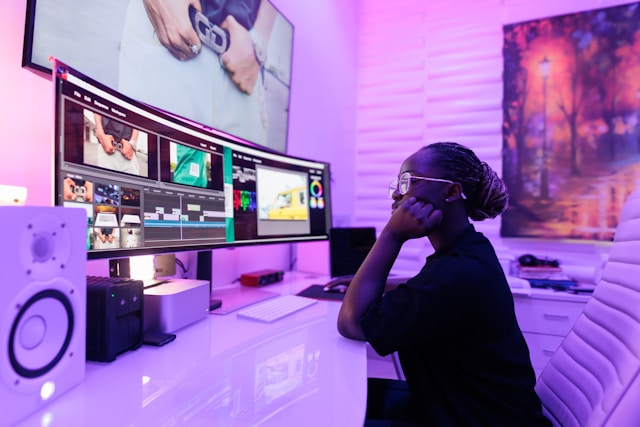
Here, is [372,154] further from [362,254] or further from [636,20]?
[636,20]

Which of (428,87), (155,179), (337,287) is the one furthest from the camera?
(428,87)

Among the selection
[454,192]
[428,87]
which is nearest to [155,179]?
[454,192]

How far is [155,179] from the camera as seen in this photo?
A: 0.95 metres

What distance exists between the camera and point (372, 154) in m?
2.73

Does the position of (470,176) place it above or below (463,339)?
above

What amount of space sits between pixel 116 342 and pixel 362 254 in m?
1.26

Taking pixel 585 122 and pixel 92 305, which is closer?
pixel 92 305

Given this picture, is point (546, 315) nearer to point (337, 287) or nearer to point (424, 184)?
point (337, 287)

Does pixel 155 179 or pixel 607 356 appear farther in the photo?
pixel 155 179

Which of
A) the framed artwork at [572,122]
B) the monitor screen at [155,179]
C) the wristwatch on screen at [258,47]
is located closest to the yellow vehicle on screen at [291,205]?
the monitor screen at [155,179]

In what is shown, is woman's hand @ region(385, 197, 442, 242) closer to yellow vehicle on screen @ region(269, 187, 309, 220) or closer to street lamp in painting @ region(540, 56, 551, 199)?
yellow vehicle on screen @ region(269, 187, 309, 220)

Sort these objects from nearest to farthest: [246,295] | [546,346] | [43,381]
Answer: [43,381]
[246,295]
[546,346]

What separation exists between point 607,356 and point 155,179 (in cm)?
111

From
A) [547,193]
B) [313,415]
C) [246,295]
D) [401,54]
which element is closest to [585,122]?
[547,193]
